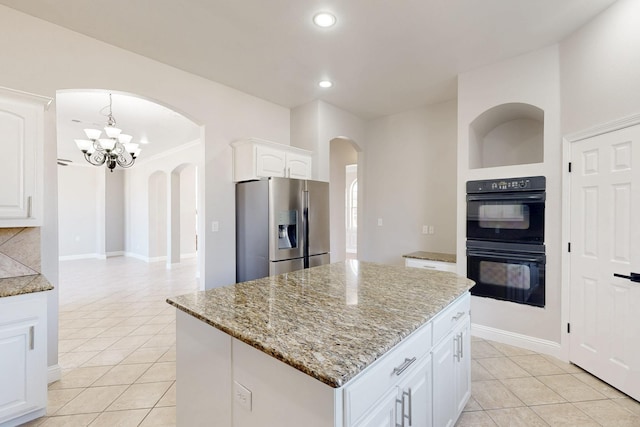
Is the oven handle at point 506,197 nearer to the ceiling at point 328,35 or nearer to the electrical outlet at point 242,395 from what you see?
the ceiling at point 328,35

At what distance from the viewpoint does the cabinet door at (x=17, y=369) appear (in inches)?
70.1

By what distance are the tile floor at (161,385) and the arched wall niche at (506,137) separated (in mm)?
2081

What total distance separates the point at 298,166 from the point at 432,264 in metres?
2.13

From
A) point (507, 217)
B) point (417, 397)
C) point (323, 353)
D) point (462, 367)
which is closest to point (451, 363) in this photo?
point (462, 367)

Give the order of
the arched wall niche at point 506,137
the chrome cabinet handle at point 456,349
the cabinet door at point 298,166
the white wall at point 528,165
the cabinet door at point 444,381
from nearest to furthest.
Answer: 1. the cabinet door at point 444,381
2. the chrome cabinet handle at point 456,349
3. the white wall at point 528,165
4. the arched wall niche at point 506,137
5. the cabinet door at point 298,166

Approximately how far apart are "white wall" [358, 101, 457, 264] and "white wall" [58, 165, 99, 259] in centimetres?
859

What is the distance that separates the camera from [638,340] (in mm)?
2051

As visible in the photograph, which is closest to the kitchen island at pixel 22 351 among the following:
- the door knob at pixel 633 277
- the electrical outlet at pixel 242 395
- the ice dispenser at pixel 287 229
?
the electrical outlet at pixel 242 395

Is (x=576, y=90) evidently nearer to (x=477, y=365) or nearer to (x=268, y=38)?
(x=477, y=365)

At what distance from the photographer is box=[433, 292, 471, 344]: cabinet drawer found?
1503 mm

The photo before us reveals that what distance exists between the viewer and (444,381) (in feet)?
5.21

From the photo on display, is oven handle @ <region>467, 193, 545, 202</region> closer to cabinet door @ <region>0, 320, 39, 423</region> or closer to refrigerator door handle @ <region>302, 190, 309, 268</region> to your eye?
refrigerator door handle @ <region>302, 190, 309, 268</region>

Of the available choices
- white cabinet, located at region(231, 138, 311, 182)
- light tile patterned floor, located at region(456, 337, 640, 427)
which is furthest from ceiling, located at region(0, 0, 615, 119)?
light tile patterned floor, located at region(456, 337, 640, 427)

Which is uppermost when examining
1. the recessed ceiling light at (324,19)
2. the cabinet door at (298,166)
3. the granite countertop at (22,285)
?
the recessed ceiling light at (324,19)
